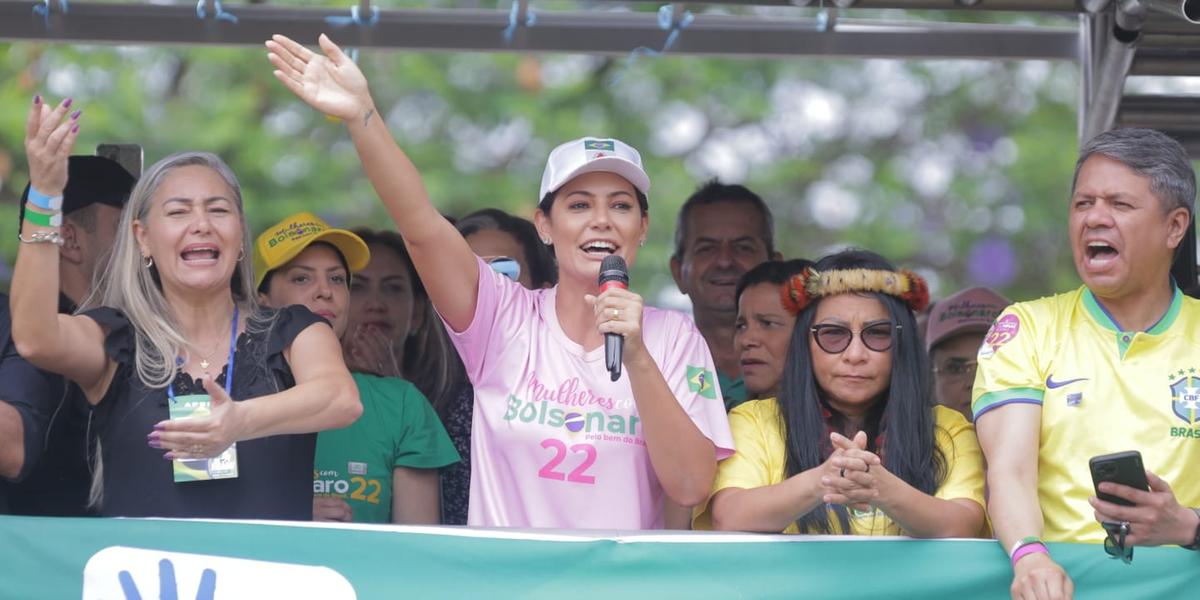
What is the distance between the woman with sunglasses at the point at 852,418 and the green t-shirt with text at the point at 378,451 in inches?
38.9

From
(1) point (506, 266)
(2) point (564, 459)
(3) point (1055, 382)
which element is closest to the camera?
(3) point (1055, 382)

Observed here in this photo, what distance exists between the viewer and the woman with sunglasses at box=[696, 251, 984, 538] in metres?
3.77

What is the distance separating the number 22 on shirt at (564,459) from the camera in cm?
379

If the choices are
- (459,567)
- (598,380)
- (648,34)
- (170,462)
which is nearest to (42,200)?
(170,462)

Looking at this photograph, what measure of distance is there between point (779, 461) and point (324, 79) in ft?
4.48

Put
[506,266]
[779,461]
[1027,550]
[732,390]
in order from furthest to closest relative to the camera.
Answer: [732,390]
[506,266]
[779,461]
[1027,550]

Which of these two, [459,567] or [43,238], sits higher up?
[43,238]

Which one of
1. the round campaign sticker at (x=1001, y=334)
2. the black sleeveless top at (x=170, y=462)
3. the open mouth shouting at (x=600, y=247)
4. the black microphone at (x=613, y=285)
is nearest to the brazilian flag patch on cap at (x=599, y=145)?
→ the open mouth shouting at (x=600, y=247)

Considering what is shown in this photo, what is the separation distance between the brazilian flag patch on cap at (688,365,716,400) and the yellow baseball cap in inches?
52.4

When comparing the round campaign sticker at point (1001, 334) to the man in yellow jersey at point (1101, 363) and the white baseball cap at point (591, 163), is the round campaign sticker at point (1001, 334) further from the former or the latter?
the white baseball cap at point (591, 163)

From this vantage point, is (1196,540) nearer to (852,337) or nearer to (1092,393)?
(1092,393)

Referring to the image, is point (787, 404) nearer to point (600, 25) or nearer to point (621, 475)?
point (621, 475)

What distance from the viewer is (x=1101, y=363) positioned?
3.66 meters

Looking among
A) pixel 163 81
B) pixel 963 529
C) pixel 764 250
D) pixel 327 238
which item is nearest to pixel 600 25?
pixel 764 250
